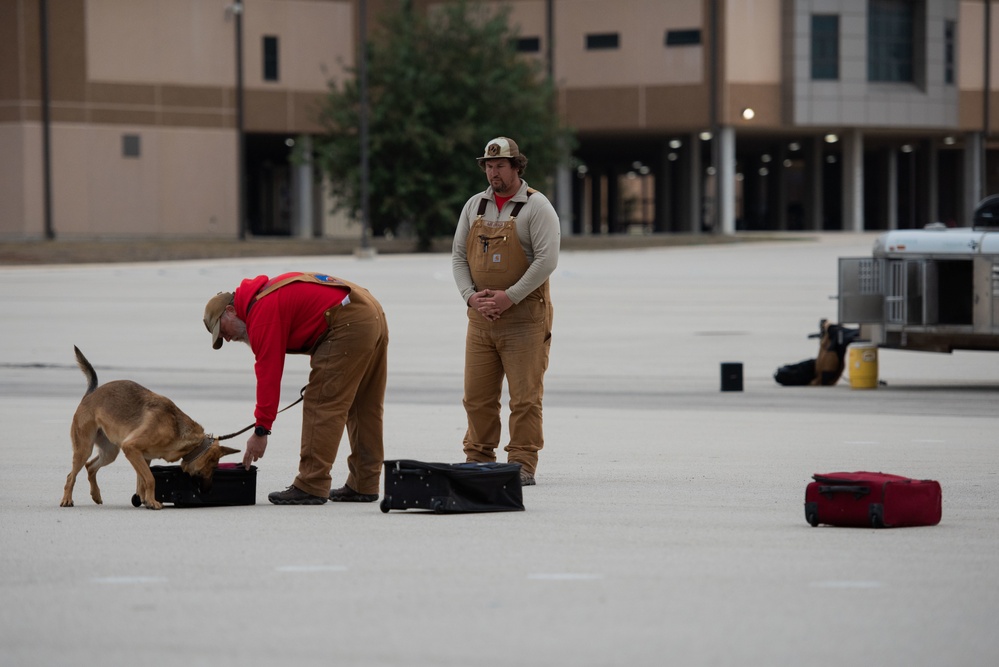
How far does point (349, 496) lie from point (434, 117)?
165 feet

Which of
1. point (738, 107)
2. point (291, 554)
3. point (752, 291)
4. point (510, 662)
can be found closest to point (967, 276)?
point (291, 554)

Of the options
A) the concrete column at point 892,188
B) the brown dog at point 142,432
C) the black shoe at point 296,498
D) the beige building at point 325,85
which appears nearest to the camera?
the brown dog at point 142,432

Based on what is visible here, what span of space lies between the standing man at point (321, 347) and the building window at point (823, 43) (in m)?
61.2

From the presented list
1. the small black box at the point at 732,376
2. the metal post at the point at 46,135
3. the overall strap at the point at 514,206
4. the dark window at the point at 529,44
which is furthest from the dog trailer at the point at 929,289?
the dark window at the point at 529,44

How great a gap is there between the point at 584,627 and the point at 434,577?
116cm

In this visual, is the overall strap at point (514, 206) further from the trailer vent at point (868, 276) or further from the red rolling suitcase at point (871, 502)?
the trailer vent at point (868, 276)

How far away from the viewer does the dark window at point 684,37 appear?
66.7 metres

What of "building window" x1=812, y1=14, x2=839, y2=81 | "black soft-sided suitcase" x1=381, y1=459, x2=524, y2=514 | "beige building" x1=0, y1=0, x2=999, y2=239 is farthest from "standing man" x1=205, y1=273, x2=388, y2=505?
"building window" x1=812, y1=14, x2=839, y2=81

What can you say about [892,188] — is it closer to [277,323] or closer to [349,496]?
[349,496]

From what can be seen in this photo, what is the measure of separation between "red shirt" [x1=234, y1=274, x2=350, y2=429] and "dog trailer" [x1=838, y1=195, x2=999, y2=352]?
11158 mm

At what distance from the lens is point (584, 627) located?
5883 mm

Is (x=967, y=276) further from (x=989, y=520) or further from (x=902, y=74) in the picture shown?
(x=902, y=74)

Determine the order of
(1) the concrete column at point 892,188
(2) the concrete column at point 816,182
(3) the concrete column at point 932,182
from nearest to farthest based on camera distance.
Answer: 1. (2) the concrete column at point 816,182
2. (3) the concrete column at point 932,182
3. (1) the concrete column at point 892,188

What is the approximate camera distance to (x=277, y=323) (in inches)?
349
